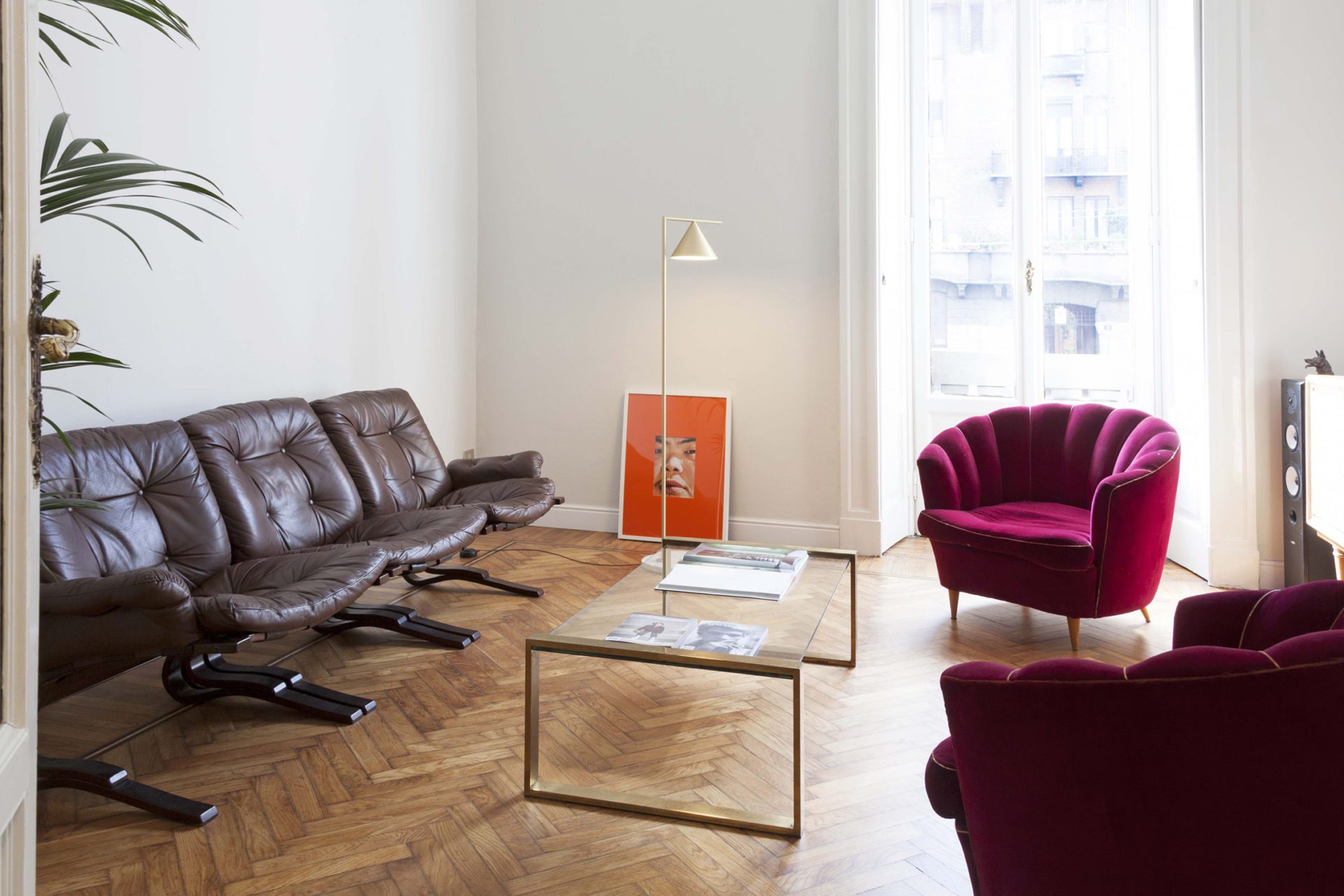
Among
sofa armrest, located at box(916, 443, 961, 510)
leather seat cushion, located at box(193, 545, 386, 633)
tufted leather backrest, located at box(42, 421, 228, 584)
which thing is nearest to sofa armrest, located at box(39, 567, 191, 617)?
leather seat cushion, located at box(193, 545, 386, 633)

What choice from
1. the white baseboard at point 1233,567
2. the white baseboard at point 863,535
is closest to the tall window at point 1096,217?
the white baseboard at point 1233,567

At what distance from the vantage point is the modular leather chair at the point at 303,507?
10.7 ft

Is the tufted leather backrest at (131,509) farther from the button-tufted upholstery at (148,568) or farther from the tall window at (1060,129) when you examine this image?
the tall window at (1060,129)

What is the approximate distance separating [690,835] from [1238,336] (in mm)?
3278

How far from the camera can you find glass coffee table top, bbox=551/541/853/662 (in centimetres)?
249

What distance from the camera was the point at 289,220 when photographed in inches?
162

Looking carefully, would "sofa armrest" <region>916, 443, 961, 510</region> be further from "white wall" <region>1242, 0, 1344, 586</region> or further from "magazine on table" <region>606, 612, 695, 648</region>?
"magazine on table" <region>606, 612, 695, 648</region>

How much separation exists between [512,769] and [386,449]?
6.42 feet

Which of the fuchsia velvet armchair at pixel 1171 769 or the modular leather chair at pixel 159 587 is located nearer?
the fuchsia velvet armchair at pixel 1171 769

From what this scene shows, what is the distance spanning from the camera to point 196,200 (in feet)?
12.1

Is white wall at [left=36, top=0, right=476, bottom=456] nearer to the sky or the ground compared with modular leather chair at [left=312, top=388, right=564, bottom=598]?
nearer to the sky

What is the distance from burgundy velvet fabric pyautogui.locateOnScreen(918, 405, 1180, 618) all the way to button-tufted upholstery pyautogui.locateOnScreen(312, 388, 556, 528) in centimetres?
166

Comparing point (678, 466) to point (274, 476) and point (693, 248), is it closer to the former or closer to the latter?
point (693, 248)

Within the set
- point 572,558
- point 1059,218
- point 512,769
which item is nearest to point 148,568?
point 512,769
